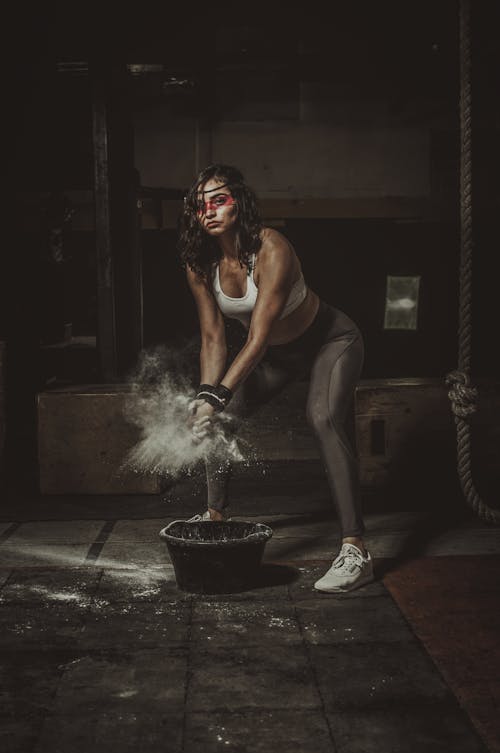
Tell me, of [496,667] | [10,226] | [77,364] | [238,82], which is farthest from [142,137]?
[496,667]

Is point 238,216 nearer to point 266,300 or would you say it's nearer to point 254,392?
point 266,300

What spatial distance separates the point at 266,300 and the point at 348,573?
4.58 feet

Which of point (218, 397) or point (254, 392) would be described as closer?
point (218, 397)

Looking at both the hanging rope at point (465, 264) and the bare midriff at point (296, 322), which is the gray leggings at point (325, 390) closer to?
the bare midriff at point (296, 322)

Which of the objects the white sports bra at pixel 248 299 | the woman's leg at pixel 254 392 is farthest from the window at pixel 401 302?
the white sports bra at pixel 248 299

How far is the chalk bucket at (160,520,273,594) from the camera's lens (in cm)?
427

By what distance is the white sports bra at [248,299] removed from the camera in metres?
4.58

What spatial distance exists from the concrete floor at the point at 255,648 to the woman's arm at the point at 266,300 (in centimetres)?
111

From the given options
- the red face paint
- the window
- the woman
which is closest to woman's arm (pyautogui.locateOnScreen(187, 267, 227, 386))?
the woman

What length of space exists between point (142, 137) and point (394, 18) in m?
9.05

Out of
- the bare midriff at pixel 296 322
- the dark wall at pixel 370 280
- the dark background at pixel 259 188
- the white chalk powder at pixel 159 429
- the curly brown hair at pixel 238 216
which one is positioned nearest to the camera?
the curly brown hair at pixel 238 216

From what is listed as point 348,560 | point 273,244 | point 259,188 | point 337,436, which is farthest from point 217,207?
point 259,188

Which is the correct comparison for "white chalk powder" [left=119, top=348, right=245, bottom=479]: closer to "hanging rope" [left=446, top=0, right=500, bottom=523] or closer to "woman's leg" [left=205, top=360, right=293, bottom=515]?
"woman's leg" [left=205, top=360, right=293, bottom=515]

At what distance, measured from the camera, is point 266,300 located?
4387 millimetres
